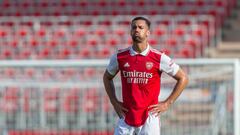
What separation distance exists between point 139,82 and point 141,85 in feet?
0.12

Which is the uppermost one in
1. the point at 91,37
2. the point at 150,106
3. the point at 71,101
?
the point at 150,106

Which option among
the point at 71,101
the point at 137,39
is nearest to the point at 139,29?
the point at 137,39

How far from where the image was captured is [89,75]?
396 inches

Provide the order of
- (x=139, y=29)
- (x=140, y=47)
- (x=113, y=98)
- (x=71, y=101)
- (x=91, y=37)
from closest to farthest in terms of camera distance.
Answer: (x=139, y=29) < (x=140, y=47) < (x=113, y=98) < (x=71, y=101) < (x=91, y=37)

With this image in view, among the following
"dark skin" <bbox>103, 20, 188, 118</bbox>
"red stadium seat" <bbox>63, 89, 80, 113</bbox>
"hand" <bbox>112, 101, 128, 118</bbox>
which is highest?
"dark skin" <bbox>103, 20, 188, 118</bbox>

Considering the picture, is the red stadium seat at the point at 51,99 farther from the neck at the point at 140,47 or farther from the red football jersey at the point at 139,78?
the neck at the point at 140,47

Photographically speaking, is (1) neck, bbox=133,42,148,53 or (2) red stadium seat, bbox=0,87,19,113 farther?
(2) red stadium seat, bbox=0,87,19,113

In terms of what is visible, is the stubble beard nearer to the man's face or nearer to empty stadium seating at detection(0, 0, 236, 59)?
the man's face

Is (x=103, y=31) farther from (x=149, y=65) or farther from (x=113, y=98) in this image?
(x=149, y=65)

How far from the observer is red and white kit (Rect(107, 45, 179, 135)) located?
24.2ft

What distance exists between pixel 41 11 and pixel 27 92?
7.82 m

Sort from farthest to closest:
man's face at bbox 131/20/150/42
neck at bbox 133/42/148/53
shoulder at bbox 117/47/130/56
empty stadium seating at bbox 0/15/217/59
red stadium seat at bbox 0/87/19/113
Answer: empty stadium seating at bbox 0/15/217/59
red stadium seat at bbox 0/87/19/113
shoulder at bbox 117/47/130/56
neck at bbox 133/42/148/53
man's face at bbox 131/20/150/42

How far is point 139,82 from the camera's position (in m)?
7.37

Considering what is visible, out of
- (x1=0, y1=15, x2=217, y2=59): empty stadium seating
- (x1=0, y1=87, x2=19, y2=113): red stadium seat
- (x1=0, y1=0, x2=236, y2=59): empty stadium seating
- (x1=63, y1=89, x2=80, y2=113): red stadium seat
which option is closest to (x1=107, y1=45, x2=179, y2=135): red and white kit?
(x1=63, y1=89, x2=80, y2=113): red stadium seat
